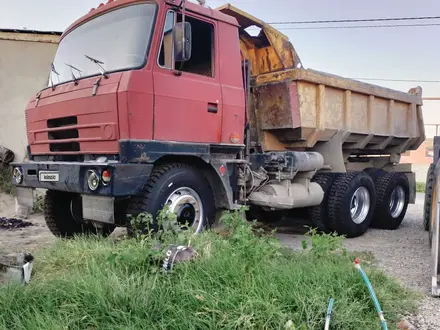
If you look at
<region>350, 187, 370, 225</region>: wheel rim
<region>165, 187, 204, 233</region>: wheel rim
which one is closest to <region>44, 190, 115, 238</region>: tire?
<region>165, 187, 204, 233</region>: wheel rim

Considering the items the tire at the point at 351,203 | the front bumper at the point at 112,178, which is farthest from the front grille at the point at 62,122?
the tire at the point at 351,203

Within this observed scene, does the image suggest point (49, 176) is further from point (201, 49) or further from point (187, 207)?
point (201, 49)

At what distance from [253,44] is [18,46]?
6465mm

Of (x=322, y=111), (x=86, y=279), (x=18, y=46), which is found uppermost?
(x=18, y=46)

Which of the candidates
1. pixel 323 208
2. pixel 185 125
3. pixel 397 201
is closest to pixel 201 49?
pixel 185 125

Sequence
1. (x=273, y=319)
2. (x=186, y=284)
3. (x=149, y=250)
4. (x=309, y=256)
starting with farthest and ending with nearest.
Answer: (x=309, y=256), (x=149, y=250), (x=186, y=284), (x=273, y=319)

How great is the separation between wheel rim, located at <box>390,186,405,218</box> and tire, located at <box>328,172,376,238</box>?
3.30 ft

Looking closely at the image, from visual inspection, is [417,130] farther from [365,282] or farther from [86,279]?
[86,279]

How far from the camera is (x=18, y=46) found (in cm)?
1013

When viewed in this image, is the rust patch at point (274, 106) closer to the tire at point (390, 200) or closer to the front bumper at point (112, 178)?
the front bumper at point (112, 178)

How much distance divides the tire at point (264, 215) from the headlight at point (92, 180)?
119 inches

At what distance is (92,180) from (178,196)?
2.94ft

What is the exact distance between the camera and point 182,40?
14.2 feet

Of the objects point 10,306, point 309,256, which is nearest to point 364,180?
point 309,256
